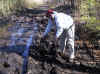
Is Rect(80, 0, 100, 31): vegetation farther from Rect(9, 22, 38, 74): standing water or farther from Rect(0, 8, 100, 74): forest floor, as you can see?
Rect(9, 22, 38, 74): standing water

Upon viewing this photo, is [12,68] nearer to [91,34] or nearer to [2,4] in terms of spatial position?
[91,34]

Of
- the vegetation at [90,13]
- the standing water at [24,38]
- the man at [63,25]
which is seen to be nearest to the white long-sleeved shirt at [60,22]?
the man at [63,25]

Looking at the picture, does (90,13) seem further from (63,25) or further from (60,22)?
(60,22)

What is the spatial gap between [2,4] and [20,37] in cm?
530

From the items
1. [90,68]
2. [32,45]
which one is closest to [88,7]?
[32,45]

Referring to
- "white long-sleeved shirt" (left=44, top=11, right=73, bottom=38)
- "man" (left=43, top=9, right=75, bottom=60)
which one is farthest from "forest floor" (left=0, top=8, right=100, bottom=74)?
"white long-sleeved shirt" (left=44, top=11, right=73, bottom=38)

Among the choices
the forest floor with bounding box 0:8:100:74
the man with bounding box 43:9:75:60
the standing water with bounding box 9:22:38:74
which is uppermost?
the man with bounding box 43:9:75:60

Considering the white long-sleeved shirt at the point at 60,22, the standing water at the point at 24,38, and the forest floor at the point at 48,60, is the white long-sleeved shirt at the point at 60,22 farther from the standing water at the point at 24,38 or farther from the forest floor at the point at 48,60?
the standing water at the point at 24,38

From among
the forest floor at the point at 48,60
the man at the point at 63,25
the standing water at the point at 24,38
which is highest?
the man at the point at 63,25

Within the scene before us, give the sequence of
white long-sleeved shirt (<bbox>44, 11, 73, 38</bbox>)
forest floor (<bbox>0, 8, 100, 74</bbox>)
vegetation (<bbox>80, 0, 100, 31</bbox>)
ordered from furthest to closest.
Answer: vegetation (<bbox>80, 0, 100, 31</bbox>) < forest floor (<bbox>0, 8, 100, 74</bbox>) < white long-sleeved shirt (<bbox>44, 11, 73, 38</bbox>)

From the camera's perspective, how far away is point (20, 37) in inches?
422

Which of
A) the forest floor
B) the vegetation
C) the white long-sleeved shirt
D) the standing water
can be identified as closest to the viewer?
the white long-sleeved shirt

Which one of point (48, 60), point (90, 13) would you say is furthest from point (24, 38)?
point (90, 13)

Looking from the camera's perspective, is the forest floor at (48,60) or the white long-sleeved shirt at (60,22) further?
the forest floor at (48,60)
